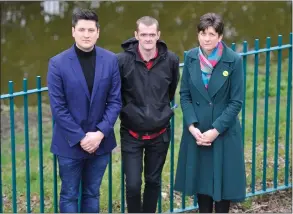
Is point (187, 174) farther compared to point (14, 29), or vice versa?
point (14, 29)

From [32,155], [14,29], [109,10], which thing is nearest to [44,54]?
[14,29]

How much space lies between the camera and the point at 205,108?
5.48m

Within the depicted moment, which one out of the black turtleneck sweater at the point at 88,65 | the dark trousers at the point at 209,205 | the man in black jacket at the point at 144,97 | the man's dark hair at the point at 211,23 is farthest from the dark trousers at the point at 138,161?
the man's dark hair at the point at 211,23

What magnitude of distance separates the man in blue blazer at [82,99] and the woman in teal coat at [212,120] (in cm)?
58

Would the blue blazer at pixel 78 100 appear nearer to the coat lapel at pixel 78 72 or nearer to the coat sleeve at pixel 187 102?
the coat lapel at pixel 78 72

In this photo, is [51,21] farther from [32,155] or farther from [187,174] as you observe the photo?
[187,174]

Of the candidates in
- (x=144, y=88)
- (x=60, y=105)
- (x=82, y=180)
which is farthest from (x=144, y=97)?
(x=82, y=180)

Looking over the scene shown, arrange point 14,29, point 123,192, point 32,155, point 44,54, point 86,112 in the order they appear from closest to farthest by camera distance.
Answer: point 86,112 < point 123,192 < point 32,155 < point 44,54 < point 14,29

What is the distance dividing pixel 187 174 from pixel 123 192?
0.71m

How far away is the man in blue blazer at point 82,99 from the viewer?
514 cm

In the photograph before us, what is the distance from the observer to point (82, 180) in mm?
5543

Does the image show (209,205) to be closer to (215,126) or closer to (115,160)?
(215,126)

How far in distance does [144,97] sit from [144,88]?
6 centimetres

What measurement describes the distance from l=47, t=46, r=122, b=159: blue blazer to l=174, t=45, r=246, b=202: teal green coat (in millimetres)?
565
